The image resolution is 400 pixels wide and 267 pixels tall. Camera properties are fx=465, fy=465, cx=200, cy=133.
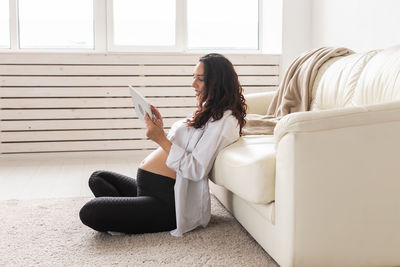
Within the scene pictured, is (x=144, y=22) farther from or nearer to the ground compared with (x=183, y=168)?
farther from the ground

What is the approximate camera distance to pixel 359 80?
2.15m

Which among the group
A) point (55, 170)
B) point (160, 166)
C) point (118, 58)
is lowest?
point (55, 170)

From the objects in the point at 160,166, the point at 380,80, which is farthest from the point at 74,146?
the point at 380,80

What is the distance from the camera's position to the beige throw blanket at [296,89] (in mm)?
2500

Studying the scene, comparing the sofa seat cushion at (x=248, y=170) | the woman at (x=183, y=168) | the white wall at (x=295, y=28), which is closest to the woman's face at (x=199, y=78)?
the woman at (x=183, y=168)

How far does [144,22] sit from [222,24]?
775 mm

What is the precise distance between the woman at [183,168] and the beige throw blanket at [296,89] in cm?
57

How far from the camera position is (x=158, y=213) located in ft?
6.23

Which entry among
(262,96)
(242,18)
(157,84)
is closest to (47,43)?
(157,84)

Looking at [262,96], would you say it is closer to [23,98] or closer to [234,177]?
[234,177]

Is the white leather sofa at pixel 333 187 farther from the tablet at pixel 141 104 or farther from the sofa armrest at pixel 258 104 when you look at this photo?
the sofa armrest at pixel 258 104

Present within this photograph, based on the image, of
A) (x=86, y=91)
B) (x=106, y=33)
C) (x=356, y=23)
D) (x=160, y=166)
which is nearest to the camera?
(x=160, y=166)

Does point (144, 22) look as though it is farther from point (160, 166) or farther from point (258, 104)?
point (160, 166)

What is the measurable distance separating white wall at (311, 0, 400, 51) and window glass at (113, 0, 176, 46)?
1.35 meters
